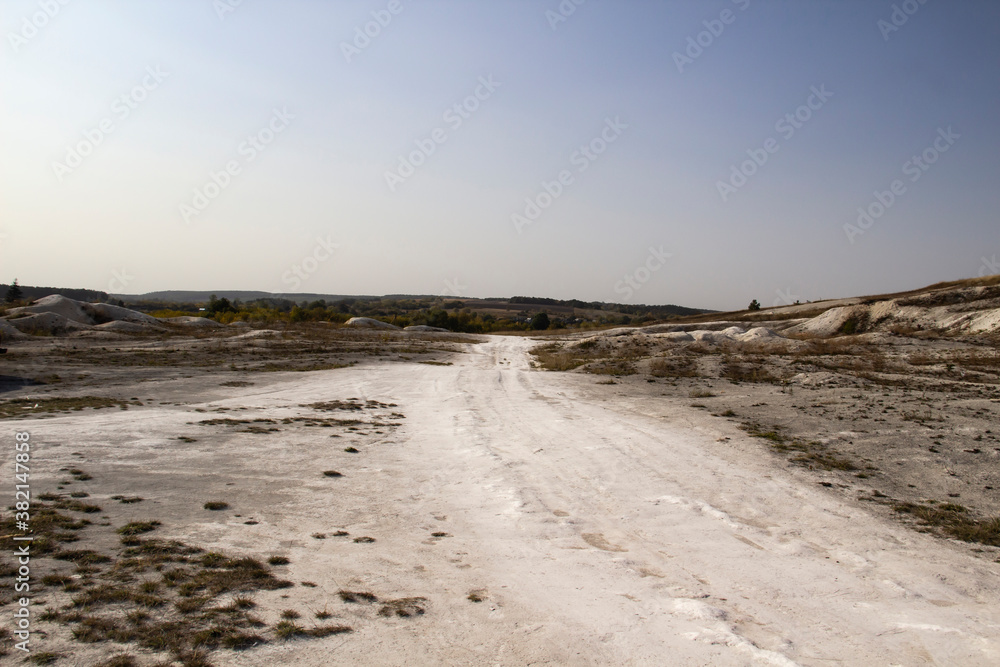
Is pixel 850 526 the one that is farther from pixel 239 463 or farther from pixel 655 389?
pixel 655 389

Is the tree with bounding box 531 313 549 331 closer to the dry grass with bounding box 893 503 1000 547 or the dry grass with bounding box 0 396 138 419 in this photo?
the dry grass with bounding box 0 396 138 419

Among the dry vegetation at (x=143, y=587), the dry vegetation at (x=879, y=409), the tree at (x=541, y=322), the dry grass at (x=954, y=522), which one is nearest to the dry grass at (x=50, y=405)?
the dry vegetation at (x=143, y=587)

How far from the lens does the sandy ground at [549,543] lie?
14.1 feet

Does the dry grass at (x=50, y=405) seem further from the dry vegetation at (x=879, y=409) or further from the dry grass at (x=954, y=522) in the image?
the dry grass at (x=954, y=522)

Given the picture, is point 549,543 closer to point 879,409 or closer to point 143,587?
point 143,587

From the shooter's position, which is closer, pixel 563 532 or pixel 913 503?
pixel 563 532

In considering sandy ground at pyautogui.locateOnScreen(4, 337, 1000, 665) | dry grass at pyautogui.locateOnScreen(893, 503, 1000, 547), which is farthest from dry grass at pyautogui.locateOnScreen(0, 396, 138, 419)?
dry grass at pyautogui.locateOnScreen(893, 503, 1000, 547)

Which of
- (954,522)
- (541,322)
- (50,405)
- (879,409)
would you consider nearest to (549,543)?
(954,522)

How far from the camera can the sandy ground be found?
4305mm

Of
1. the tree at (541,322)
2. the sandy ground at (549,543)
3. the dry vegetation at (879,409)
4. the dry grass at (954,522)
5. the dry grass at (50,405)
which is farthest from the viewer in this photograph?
the tree at (541,322)

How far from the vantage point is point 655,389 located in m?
18.5

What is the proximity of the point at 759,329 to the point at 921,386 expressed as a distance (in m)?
20.9

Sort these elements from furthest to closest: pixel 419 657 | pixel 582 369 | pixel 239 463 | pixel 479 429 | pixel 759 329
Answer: pixel 759 329
pixel 582 369
pixel 479 429
pixel 239 463
pixel 419 657

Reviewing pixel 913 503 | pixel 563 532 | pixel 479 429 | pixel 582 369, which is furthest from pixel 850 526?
pixel 582 369
